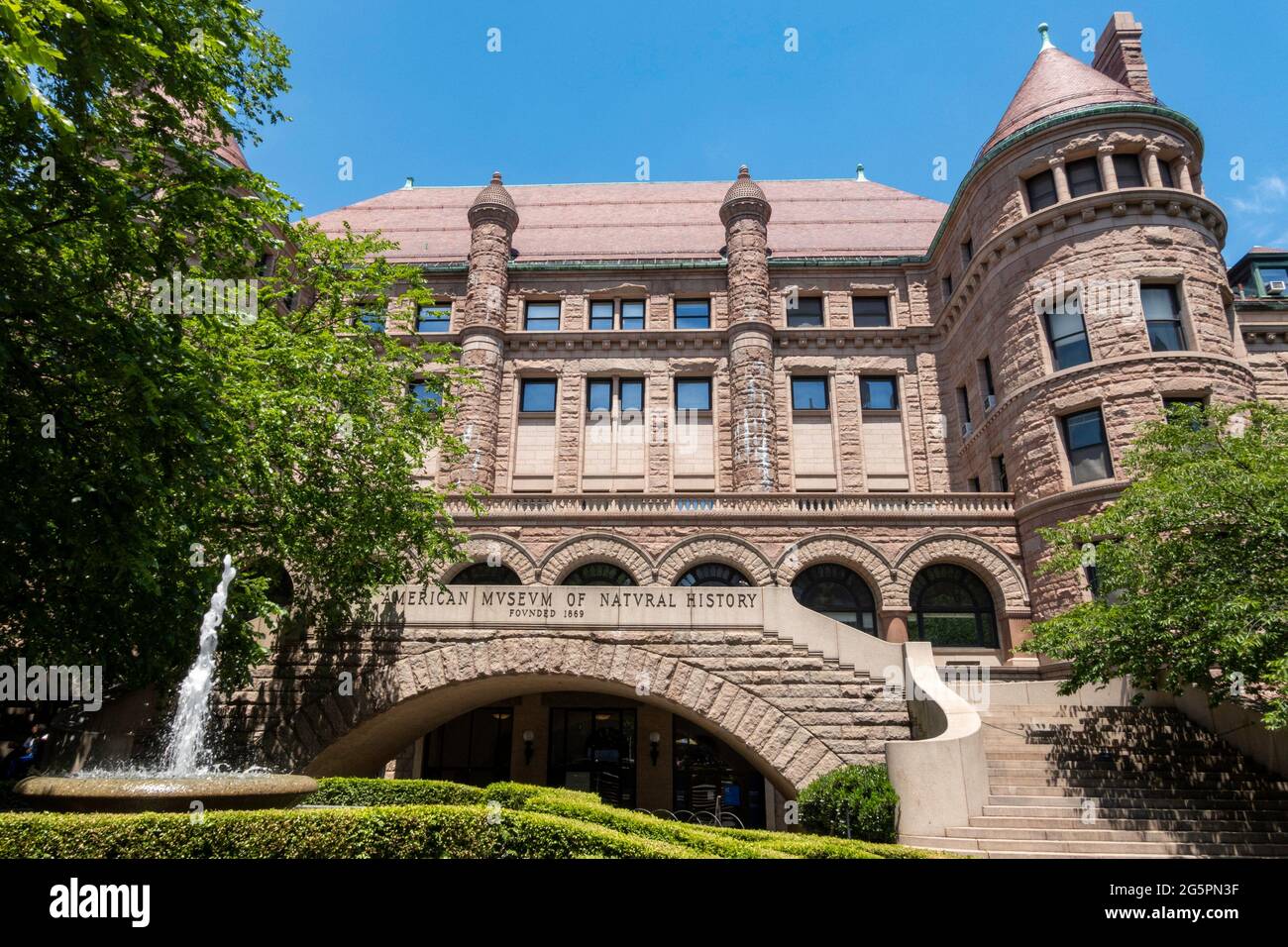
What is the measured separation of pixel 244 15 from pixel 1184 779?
1978cm

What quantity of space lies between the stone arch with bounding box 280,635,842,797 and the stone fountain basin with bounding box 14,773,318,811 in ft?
21.8

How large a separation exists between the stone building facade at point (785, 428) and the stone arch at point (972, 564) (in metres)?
0.09

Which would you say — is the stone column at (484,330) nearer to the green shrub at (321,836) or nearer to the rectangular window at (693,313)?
the rectangular window at (693,313)

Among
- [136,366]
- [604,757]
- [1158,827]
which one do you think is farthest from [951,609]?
[136,366]

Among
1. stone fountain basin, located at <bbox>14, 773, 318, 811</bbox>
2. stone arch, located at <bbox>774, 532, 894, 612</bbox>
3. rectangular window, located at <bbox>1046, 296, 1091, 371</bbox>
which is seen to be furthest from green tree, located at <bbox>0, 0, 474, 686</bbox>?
rectangular window, located at <bbox>1046, 296, 1091, 371</bbox>

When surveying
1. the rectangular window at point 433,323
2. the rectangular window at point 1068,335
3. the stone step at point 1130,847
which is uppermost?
the rectangular window at point 433,323

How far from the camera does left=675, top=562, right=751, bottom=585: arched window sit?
2436cm

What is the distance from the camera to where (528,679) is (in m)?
15.3

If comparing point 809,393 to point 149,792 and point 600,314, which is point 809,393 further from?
point 149,792

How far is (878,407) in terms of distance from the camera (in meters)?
29.9

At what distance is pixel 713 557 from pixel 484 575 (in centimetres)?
760

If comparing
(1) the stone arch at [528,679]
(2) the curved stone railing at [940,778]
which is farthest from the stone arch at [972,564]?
(2) the curved stone railing at [940,778]

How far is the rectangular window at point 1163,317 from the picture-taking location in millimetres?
21812

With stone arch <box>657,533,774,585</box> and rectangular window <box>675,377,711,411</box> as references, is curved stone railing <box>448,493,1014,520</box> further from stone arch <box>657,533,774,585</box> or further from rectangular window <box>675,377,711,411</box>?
rectangular window <box>675,377,711,411</box>
